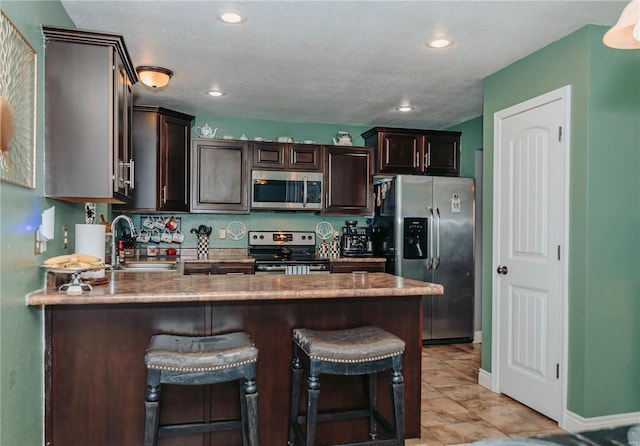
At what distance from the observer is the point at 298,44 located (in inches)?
124

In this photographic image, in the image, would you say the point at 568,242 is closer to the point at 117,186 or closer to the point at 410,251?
the point at 410,251

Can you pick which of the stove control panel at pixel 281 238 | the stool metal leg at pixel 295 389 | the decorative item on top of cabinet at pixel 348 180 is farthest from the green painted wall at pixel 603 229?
the stove control panel at pixel 281 238

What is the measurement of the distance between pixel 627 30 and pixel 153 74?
10.2 feet

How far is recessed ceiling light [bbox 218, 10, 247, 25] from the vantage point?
8.84 feet

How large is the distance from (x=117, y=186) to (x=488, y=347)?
9.79 feet

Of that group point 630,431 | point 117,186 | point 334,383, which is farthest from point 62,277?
point 630,431

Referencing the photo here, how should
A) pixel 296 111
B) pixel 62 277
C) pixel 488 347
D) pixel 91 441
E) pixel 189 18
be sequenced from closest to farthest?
1. pixel 91 441
2. pixel 62 277
3. pixel 189 18
4. pixel 488 347
5. pixel 296 111

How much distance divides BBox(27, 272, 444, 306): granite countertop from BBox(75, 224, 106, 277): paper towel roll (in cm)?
18

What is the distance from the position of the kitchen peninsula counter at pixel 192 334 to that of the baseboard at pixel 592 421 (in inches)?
39.6

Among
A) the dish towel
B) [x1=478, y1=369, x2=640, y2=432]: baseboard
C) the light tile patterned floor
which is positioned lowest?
the light tile patterned floor

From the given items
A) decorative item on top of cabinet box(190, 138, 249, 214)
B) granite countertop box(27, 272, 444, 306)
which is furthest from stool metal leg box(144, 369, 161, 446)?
decorative item on top of cabinet box(190, 138, 249, 214)

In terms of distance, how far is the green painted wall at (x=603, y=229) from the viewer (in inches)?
110

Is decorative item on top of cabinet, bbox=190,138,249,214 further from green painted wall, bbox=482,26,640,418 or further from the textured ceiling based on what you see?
green painted wall, bbox=482,26,640,418

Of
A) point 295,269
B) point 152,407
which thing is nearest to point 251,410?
point 152,407
